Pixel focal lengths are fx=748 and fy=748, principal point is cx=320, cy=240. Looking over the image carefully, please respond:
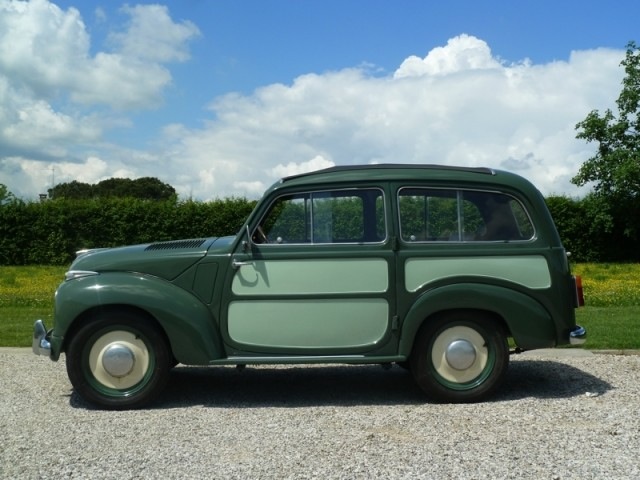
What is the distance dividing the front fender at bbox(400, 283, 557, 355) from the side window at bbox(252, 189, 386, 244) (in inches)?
26.2

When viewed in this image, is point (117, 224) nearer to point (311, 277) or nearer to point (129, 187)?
point (311, 277)

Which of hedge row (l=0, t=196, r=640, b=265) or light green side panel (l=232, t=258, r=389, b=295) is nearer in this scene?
light green side panel (l=232, t=258, r=389, b=295)

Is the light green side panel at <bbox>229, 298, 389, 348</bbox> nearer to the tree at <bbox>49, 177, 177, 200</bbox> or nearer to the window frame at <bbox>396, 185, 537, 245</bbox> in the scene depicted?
the window frame at <bbox>396, 185, 537, 245</bbox>

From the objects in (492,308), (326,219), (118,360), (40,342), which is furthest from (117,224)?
(492,308)

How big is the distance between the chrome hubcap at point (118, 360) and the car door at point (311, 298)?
80 centimetres

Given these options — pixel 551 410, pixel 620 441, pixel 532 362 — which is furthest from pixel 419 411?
pixel 532 362

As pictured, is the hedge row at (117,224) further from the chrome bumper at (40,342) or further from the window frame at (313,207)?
the window frame at (313,207)

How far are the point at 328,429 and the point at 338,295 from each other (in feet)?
3.86

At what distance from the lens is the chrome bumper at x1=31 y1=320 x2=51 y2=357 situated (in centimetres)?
619

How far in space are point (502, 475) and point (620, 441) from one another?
116 cm

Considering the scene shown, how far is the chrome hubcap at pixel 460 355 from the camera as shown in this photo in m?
6.15

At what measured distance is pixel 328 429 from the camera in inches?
210

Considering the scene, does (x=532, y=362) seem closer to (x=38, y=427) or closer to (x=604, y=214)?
(x=38, y=427)

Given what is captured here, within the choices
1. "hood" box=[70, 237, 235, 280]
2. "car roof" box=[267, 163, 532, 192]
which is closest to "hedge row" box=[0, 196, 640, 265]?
"hood" box=[70, 237, 235, 280]
